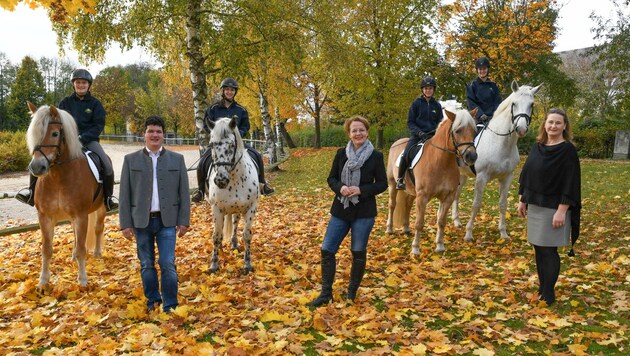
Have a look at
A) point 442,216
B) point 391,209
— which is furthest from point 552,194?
point 391,209

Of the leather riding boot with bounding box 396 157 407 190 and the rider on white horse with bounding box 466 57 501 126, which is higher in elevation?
the rider on white horse with bounding box 466 57 501 126

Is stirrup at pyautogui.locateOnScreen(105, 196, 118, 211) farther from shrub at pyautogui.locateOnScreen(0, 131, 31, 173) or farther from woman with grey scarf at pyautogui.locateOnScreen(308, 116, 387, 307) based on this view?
shrub at pyautogui.locateOnScreen(0, 131, 31, 173)

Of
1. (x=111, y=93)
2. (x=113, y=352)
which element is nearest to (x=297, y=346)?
(x=113, y=352)

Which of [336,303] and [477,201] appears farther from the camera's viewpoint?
[477,201]

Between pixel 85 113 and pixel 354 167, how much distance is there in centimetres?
472

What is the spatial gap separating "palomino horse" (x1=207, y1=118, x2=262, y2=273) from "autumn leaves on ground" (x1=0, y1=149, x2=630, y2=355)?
22.3 inches

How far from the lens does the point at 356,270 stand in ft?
18.0

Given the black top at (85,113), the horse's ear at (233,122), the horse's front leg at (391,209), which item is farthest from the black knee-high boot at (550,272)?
the black top at (85,113)

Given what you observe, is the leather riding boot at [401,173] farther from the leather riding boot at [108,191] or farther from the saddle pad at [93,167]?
the saddle pad at [93,167]

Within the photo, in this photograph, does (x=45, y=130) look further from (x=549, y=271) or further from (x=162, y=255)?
(x=549, y=271)

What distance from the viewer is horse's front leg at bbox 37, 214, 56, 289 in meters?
6.16

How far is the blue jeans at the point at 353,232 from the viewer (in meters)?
5.33

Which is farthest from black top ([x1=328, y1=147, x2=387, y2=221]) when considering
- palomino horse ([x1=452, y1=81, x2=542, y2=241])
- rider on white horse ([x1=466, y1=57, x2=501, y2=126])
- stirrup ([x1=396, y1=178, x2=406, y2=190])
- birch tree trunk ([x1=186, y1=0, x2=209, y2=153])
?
birch tree trunk ([x1=186, y1=0, x2=209, y2=153])

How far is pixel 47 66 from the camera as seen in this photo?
81.7 metres
